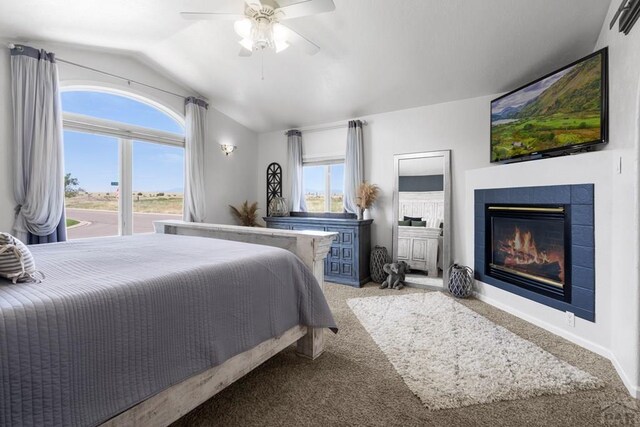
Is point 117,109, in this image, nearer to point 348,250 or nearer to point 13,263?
point 13,263

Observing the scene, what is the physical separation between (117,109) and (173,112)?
69 cm

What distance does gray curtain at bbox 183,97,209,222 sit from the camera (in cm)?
424

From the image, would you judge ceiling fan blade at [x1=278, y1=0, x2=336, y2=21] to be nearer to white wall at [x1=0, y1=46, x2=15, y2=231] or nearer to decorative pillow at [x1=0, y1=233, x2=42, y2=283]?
decorative pillow at [x1=0, y1=233, x2=42, y2=283]

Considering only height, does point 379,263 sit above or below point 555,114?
below

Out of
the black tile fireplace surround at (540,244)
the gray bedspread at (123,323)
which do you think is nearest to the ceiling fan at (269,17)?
the gray bedspread at (123,323)

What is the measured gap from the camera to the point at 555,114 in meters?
2.73

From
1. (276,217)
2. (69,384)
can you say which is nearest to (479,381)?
(69,384)

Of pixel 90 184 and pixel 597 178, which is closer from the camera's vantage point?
pixel 597 178

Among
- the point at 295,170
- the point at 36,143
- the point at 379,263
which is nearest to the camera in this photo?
the point at 36,143

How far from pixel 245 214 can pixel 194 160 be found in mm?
1254

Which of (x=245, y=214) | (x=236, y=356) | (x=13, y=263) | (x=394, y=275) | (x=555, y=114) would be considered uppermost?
(x=555, y=114)

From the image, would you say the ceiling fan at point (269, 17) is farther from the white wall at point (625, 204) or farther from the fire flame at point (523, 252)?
the fire flame at point (523, 252)

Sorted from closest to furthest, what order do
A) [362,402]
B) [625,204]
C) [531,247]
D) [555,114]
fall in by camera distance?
[362,402]
[625,204]
[555,114]
[531,247]

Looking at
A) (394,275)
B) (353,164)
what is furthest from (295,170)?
(394,275)
